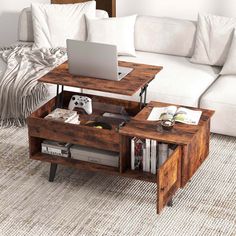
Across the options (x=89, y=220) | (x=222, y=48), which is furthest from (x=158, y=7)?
(x=89, y=220)

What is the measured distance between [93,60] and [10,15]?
2.21 metres

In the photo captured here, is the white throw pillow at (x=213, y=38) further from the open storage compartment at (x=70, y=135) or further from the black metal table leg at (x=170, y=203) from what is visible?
the black metal table leg at (x=170, y=203)

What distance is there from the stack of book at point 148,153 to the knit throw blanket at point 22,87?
1.16 metres

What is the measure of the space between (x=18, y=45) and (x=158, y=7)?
1127 mm

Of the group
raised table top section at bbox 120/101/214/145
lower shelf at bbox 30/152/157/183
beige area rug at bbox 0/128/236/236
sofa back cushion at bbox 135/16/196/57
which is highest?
sofa back cushion at bbox 135/16/196/57

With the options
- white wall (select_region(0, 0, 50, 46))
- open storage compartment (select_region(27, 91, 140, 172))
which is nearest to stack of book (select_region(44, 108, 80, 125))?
open storage compartment (select_region(27, 91, 140, 172))

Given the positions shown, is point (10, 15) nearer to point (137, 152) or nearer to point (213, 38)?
point (213, 38)

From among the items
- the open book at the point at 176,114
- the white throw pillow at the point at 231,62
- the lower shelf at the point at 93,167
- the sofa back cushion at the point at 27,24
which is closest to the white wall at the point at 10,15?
the sofa back cushion at the point at 27,24

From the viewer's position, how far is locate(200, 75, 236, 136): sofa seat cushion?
4375 millimetres

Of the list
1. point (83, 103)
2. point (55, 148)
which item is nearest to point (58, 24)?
point (83, 103)

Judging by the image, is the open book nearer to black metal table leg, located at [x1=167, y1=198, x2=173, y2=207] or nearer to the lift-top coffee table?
the lift-top coffee table

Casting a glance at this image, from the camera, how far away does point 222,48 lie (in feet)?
16.0

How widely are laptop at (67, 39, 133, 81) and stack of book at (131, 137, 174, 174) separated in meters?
0.44

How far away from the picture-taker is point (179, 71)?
4.84 meters
